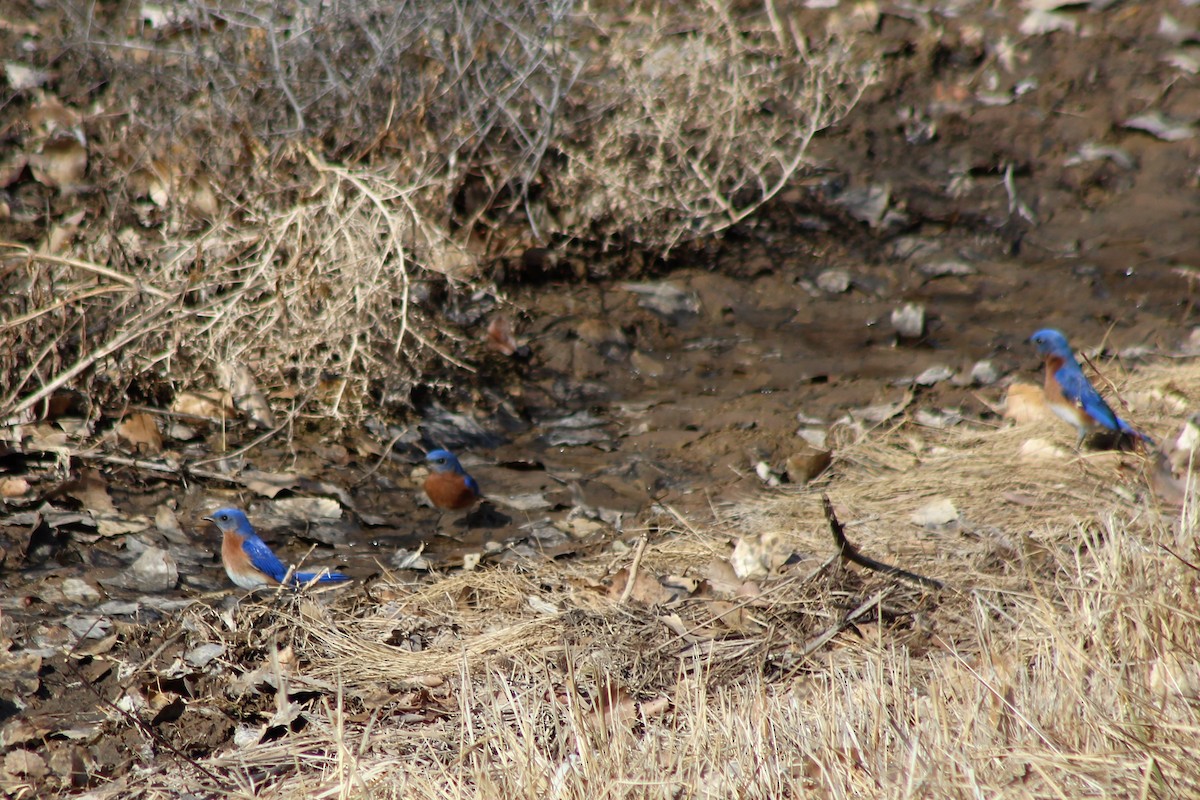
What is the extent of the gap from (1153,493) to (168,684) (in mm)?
2925

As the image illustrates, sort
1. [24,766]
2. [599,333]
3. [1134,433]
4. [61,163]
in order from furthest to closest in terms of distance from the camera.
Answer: [599,333] → [61,163] → [1134,433] → [24,766]

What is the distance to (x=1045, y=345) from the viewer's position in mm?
4750

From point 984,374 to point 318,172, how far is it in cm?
337

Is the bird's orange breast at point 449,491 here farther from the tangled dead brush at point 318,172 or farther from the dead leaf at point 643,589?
the dead leaf at point 643,589

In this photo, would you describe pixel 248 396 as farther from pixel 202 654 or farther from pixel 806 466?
pixel 806 466

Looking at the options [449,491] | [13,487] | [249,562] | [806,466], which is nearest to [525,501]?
[449,491]

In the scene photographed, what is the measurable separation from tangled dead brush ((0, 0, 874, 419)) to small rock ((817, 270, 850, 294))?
664mm

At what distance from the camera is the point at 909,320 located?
→ 234 inches

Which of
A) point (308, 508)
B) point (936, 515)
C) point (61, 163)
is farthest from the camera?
point (61, 163)

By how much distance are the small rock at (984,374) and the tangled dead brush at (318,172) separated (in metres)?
1.55

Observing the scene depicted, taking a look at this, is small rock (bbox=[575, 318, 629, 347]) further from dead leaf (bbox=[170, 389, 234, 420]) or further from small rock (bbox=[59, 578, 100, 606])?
small rock (bbox=[59, 578, 100, 606])

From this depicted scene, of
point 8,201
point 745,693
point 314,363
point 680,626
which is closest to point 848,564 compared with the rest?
point 680,626

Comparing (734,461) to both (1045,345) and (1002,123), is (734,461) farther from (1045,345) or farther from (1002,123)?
(1002,123)

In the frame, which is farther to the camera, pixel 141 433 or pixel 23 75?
pixel 23 75
